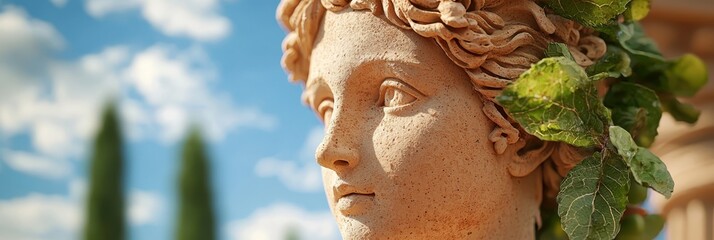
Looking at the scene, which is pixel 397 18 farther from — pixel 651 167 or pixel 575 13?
pixel 651 167

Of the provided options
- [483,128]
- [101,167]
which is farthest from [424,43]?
[101,167]

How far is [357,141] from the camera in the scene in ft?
10.2

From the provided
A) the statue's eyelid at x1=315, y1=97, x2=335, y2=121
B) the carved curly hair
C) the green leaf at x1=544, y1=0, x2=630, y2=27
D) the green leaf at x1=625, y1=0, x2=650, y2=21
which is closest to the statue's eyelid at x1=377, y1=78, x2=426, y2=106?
the carved curly hair

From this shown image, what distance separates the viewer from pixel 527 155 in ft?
10.5

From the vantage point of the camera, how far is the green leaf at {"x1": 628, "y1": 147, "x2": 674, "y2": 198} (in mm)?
2822

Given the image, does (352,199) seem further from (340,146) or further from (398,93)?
(398,93)

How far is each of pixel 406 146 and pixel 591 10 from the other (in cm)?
66

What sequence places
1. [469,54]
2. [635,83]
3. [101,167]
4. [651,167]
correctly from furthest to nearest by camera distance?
Result: [101,167]
[635,83]
[469,54]
[651,167]

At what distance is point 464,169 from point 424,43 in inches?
15.3

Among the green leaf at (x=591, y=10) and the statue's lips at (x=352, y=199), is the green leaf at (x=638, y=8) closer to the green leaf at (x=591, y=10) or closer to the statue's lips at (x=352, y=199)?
the green leaf at (x=591, y=10)

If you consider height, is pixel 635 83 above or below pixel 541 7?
below

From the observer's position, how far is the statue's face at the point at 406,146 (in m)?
3.01

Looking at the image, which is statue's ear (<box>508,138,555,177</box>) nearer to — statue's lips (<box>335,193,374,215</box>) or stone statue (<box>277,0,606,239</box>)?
stone statue (<box>277,0,606,239</box>)

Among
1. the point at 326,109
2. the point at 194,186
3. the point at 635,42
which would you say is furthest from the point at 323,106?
the point at 194,186
